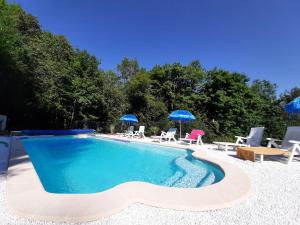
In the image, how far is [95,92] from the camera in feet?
58.6

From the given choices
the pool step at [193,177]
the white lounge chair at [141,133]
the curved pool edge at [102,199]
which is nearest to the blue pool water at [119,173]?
the pool step at [193,177]

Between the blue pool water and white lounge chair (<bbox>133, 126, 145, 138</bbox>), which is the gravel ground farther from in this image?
white lounge chair (<bbox>133, 126, 145, 138</bbox>)

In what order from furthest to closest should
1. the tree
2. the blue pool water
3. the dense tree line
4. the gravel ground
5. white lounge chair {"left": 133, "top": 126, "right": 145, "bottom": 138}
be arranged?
the tree
white lounge chair {"left": 133, "top": 126, "right": 145, "bottom": 138}
the dense tree line
the blue pool water
the gravel ground

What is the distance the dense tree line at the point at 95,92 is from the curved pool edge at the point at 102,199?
9.53 metres

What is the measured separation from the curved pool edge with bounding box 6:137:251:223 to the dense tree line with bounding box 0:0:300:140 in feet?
31.3

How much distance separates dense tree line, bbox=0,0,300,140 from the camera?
1466cm

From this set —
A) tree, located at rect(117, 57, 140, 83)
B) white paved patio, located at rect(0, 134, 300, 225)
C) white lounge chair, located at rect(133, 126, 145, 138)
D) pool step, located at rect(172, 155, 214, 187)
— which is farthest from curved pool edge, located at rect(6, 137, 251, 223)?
tree, located at rect(117, 57, 140, 83)

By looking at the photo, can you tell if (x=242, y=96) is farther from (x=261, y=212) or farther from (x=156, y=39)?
(x=261, y=212)

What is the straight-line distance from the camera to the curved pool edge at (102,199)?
238cm

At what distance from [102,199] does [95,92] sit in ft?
52.3

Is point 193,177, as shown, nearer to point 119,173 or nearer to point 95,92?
point 119,173

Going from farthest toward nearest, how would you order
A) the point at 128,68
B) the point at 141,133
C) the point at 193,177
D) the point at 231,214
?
the point at 128,68
the point at 141,133
the point at 193,177
the point at 231,214

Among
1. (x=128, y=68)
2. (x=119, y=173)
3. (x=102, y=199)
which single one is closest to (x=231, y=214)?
(x=102, y=199)

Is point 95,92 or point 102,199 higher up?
point 95,92
